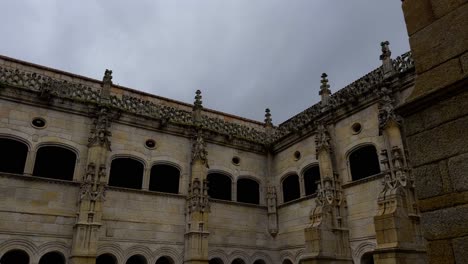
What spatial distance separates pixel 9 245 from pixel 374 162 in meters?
14.2

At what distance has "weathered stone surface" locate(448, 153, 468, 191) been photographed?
3.55m

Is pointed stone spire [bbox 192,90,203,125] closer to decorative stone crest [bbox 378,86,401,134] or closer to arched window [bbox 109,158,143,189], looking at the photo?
arched window [bbox 109,158,143,189]

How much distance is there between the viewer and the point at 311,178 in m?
17.4

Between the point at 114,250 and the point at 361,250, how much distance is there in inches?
391

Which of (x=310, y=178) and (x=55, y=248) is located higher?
(x=310, y=178)

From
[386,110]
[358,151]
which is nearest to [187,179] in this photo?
[358,151]

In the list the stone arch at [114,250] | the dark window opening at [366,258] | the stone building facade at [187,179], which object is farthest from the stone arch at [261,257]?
the stone arch at [114,250]

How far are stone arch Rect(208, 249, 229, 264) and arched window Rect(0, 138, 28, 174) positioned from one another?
8.68m

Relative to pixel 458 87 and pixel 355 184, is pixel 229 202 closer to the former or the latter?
pixel 355 184

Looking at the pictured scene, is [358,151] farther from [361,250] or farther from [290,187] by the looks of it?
[290,187]

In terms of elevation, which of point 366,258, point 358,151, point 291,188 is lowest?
point 366,258

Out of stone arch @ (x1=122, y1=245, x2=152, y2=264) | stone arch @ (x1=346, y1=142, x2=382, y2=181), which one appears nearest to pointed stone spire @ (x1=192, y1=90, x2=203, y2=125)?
stone arch @ (x1=122, y1=245, x2=152, y2=264)

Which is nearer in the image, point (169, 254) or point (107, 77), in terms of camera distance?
point (169, 254)

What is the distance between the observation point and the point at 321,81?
1786 cm
